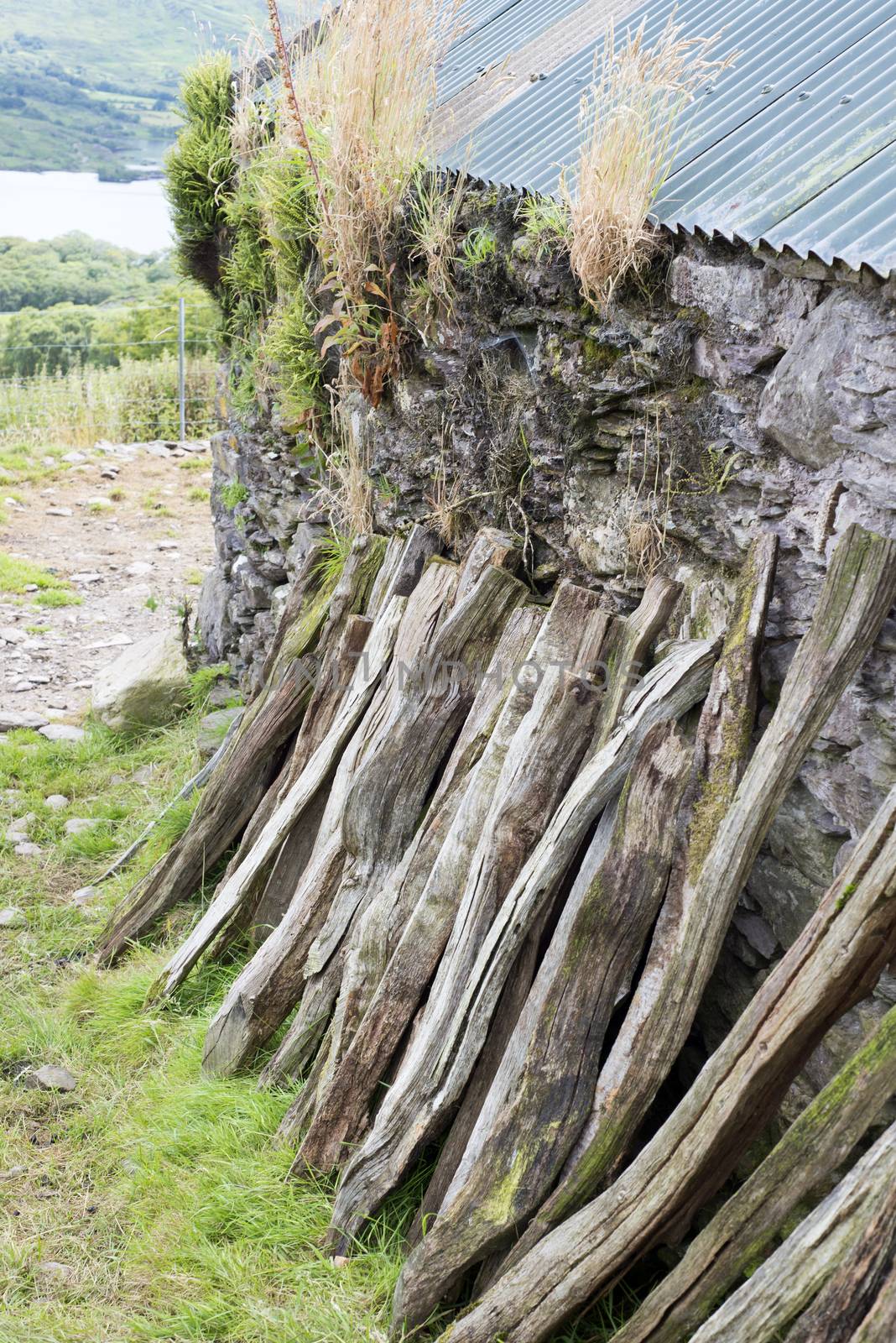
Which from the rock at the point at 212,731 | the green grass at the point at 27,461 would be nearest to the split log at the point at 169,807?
the rock at the point at 212,731

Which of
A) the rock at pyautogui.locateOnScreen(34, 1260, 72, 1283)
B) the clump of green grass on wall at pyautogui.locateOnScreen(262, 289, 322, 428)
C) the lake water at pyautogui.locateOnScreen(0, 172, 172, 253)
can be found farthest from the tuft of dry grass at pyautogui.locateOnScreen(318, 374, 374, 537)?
the lake water at pyautogui.locateOnScreen(0, 172, 172, 253)

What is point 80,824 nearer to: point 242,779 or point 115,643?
point 242,779

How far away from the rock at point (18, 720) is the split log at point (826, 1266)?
5.45 meters

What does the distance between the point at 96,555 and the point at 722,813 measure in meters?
8.04

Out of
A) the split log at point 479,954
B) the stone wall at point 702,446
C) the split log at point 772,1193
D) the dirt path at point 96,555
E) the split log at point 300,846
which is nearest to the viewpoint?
the split log at point 772,1193

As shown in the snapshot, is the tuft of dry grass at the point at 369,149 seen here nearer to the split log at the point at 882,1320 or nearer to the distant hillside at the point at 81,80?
the split log at the point at 882,1320

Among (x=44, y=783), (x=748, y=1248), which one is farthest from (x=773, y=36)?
(x=44, y=783)

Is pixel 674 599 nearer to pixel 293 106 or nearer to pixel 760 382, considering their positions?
pixel 760 382

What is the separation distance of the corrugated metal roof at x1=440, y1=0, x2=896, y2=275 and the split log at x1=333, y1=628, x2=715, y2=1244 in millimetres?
944

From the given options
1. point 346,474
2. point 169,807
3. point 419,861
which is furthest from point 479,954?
point 169,807

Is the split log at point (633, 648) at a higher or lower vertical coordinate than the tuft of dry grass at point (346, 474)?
lower

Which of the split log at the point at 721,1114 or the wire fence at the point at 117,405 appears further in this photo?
the wire fence at the point at 117,405

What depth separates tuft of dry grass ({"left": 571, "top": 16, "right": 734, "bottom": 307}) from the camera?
2.60m

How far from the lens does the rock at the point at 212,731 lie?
5172mm
